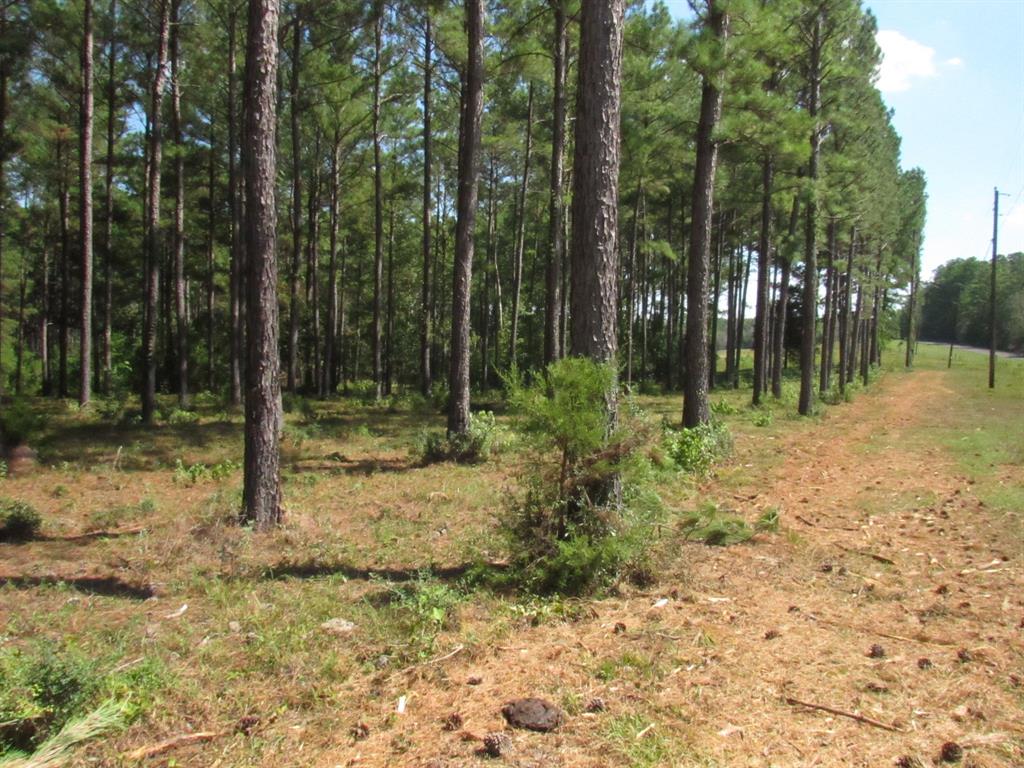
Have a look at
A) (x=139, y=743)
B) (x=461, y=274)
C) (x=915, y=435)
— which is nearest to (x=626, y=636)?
(x=139, y=743)

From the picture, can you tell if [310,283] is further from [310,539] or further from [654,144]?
[310,539]

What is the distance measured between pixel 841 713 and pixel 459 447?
8.64 meters

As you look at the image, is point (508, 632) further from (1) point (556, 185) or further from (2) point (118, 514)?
(1) point (556, 185)

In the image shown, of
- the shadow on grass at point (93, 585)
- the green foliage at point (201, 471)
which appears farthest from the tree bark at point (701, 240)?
the shadow on grass at point (93, 585)

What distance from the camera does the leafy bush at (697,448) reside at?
10711mm

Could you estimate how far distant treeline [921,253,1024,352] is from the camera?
67688 millimetres

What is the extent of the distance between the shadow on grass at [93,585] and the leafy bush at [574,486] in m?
2.86

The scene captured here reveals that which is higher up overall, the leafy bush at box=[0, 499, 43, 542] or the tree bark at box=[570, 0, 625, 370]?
the tree bark at box=[570, 0, 625, 370]

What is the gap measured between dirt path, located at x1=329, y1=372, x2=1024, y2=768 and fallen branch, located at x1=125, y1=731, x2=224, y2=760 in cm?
60

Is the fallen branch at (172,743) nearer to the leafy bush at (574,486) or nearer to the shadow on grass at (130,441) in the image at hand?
the leafy bush at (574,486)

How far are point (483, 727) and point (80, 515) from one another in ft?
22.2

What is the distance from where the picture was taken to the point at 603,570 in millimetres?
5184

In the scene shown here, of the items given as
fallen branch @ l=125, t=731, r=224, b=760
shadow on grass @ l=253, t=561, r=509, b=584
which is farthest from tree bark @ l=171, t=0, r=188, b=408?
fallen branch @ l=125, t=731, r=224, b=760

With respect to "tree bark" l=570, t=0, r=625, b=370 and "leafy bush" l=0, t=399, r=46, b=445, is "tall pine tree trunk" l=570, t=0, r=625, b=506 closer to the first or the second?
"tree bark" l=570, t=0, r=625, b=370
